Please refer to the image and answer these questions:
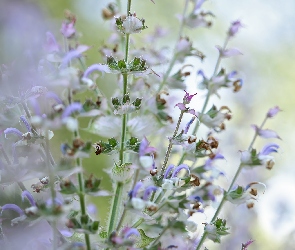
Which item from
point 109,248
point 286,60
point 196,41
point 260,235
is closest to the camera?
point 109,248

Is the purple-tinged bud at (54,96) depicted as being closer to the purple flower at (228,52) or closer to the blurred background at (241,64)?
the blurred background at (241,64)

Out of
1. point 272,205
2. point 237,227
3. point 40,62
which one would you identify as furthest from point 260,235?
point 40,62

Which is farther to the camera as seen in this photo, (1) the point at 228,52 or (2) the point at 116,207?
(1) the point at 228,52

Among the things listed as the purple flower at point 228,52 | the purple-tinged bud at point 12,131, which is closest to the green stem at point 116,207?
the purple-tinged bud at point 12,131

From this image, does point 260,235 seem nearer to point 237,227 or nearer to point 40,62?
point 237,227

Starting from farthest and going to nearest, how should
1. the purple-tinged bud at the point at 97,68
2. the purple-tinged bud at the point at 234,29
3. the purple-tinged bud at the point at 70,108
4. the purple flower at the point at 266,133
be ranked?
the purple-tinged bud at the point at 234,29 < the purple flower at the point at 266,133 < the purple-tinged bud at the point at 97,68 < the purple-tinged bud at the point at 70,108

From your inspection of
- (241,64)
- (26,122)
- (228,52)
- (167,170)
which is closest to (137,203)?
(167,170)

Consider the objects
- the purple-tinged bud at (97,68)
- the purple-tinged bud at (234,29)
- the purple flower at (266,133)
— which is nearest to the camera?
the purple-tinged bud at (97,68)

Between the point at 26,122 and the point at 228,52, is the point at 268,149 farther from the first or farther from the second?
the point at 26,122
